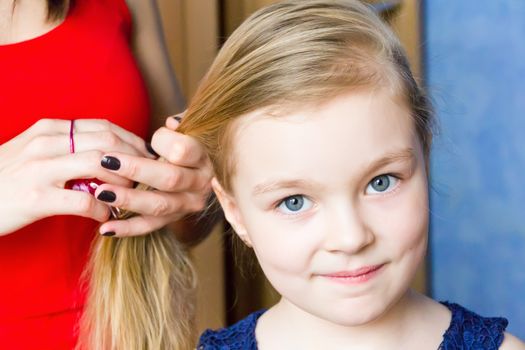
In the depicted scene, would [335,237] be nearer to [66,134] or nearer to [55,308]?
[66,134]

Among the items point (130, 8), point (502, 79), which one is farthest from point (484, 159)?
point (130, 8)

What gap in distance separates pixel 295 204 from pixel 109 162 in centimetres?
26

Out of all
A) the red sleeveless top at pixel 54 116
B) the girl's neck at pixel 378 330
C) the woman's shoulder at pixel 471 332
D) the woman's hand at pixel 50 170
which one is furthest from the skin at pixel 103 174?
the woman's shoulder at pixel 471 332

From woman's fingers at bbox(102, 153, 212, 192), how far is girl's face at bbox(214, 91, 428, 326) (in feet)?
0.48

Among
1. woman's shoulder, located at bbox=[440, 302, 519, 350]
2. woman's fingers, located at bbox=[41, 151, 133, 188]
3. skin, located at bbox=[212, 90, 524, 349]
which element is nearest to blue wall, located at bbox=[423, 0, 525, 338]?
woman's shoulder, located at bbox=[440, 302, 519, 350]

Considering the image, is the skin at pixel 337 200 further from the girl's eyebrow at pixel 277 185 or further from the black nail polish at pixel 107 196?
the black nail polish at pixel 107 196

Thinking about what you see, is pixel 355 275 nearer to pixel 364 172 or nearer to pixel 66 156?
pixel 364 172

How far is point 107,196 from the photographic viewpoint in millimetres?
1112

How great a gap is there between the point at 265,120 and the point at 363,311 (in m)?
0.26

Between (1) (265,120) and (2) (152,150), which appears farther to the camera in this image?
(2) (152,150)

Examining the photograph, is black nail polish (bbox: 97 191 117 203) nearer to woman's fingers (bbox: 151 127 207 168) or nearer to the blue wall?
woman's fingers (bbox: 151 127 207 168)

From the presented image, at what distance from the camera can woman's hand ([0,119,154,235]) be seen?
3.54ft

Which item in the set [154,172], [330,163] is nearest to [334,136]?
[330,163]

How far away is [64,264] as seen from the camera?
4.18 feet
